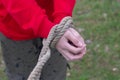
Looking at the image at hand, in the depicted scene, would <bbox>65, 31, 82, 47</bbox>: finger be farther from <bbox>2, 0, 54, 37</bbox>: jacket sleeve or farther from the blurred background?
the blurred background

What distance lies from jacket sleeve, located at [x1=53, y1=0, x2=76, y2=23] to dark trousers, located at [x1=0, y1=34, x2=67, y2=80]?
32cm

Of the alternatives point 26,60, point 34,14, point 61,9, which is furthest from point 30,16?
point 26,60

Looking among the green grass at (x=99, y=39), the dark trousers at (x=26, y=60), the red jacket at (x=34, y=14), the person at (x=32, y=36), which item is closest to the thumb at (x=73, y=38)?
the person at (x=32, y=36)

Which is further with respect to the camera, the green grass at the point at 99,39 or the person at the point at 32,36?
the green grass at the point at 99,39

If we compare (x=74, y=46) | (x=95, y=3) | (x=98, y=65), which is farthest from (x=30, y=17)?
(x=95, y=3)

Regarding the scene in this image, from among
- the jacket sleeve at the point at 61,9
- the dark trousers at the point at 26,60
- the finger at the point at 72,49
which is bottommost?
the dark trousers at the point at 26,60

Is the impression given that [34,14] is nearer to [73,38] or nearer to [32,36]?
[73,38]

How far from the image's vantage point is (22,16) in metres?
1.81

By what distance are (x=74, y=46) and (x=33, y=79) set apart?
229mm

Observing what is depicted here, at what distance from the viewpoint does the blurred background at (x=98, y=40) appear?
12.3ft

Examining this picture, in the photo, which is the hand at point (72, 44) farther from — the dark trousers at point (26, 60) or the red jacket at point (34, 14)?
the dark trousers at point (26, 60)

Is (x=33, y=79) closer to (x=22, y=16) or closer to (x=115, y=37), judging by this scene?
(x=22, y=16)

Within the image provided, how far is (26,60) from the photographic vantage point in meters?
2.36

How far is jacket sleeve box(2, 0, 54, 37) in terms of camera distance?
1.77 metres
